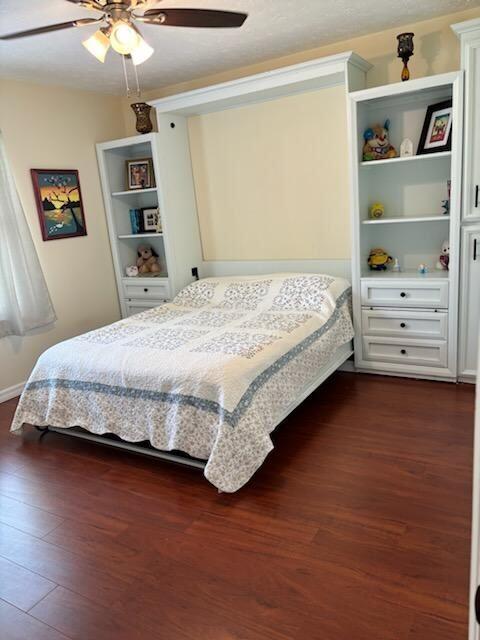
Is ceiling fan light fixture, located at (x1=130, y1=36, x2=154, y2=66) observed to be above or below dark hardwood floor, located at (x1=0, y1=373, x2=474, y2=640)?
above

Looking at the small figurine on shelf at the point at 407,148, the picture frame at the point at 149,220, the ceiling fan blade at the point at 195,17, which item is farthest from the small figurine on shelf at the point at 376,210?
the picture frame at the point at 149,220

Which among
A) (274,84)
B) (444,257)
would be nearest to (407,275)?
(444,257)

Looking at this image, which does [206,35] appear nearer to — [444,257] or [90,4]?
[90,4]

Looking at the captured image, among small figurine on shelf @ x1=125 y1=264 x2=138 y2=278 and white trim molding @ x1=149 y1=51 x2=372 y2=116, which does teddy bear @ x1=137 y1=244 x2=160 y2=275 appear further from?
white trim molding @ x1=149 y1=51 x2=372 y2=116

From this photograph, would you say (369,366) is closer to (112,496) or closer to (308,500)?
(308,500)

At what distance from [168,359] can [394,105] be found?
243cm

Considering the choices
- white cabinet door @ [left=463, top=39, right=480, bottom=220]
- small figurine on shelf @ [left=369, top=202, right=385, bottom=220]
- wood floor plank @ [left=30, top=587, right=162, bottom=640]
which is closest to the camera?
wood floor plank @ [left=30, top=587, right=162, bottom=640]

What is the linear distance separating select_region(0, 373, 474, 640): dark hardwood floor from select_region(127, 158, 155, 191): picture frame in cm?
247

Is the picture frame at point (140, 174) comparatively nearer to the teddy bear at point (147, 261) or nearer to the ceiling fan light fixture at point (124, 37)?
the teddy bear at point (147, 261)

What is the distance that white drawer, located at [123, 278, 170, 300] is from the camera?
435cm

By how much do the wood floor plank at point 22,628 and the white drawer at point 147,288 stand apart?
2.87 metres

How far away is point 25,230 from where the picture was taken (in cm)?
373

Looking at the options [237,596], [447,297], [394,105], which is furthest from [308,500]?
[394,105]

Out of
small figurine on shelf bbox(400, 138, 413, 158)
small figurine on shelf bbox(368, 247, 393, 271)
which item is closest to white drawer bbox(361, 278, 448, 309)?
small figurine on shelf bbox(368, 247, 393, 271)
